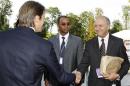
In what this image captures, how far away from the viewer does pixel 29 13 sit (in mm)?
4758

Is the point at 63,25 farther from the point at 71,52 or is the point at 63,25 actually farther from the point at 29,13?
the point at 29,13

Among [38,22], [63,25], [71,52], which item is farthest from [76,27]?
[38,22]

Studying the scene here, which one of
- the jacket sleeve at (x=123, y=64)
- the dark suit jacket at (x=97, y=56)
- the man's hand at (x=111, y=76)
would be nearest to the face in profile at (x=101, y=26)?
the dark suit jacket at (x=97, y=56)

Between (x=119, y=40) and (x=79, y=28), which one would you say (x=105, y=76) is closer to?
(x=119, y=40)

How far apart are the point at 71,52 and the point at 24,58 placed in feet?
13.6

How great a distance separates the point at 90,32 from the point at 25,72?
8813cm

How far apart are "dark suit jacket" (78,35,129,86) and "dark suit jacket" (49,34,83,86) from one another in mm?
975

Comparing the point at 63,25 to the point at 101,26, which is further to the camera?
the point at 63,25

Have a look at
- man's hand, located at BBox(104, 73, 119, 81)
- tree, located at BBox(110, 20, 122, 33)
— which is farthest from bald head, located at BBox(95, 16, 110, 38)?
tree, located at BBox(110, 20, 122, 33)

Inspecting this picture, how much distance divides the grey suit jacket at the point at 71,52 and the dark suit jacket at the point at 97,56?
0.97m

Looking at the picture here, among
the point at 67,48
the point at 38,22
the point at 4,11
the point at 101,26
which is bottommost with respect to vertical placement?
the point at 4,11

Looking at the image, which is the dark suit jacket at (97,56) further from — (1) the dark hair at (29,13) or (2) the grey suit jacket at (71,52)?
(1) the dark hair at (29,13)

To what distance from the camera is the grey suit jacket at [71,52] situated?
882 centimetres

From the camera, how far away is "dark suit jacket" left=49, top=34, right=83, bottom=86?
8820 millimetres
